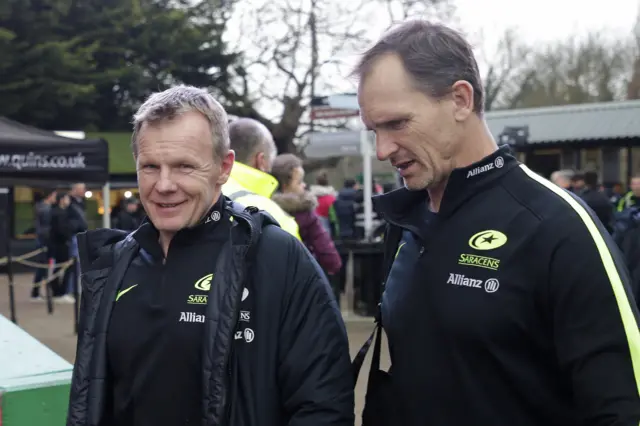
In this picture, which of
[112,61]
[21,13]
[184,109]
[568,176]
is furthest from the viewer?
[112,61]

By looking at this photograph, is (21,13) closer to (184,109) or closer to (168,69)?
(168,69)

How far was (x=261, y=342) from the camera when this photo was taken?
200 cm

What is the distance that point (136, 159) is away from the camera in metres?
2.17

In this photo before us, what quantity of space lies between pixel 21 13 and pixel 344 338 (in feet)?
68.9

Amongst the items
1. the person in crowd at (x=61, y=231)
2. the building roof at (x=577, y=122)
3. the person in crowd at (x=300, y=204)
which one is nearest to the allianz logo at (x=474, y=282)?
the person in crowd at (x=300, y=204)

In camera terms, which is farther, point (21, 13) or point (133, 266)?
point (21, 13)

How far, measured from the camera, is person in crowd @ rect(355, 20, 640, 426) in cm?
153

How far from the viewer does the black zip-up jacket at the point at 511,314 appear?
152 cm

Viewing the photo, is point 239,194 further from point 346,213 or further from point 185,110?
point 346,213

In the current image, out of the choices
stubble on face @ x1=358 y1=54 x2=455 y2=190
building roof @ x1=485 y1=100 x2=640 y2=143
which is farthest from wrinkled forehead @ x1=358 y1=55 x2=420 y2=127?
building roof @ x1=485 y1=100 x2=640 y2=143

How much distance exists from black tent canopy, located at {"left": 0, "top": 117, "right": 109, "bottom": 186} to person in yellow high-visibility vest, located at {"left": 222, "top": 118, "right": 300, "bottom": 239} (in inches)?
170

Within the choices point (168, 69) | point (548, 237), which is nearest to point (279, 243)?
point (548, 237)

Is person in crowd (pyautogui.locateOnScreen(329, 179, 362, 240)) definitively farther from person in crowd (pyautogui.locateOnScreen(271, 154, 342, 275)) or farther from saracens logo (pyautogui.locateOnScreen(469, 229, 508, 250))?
saracens logo (pyautogui.locateOnScreen(469, 229, 508, 250))

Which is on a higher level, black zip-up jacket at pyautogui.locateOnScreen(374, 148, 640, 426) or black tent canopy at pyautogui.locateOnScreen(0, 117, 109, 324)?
black tent canopy at pyautogui.locateOnScreen(0, 117, 109, 324)
